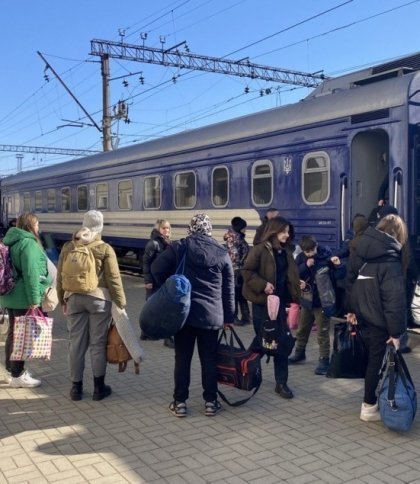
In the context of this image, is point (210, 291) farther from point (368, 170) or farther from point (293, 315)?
point (368, 170)

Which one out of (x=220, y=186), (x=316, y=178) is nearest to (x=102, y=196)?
(x=220, y=186)

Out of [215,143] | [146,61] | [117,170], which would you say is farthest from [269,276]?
[146,61]

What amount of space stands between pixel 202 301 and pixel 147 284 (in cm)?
296

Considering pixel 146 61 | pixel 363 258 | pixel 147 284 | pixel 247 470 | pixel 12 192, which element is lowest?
pixel 247 470

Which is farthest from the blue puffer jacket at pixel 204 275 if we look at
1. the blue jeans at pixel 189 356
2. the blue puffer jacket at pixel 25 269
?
the blue puffer jacket at pixel 25 269

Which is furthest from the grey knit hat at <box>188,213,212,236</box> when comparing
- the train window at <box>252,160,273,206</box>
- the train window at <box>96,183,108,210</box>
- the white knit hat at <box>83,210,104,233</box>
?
the train window at <box>96,183,108,210</box>

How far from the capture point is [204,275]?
4867 millimetres

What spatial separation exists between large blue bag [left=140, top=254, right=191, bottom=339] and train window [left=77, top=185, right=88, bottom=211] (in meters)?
12.5

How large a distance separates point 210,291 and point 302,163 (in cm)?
452

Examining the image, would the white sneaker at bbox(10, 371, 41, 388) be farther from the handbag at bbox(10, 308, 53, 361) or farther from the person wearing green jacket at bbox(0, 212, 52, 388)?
the handbag at bbox(10, 308, 53, 361)

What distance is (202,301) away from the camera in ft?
15.7

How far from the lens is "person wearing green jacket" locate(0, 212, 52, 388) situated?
547 centimetres

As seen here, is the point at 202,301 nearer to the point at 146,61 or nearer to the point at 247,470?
the point at 247,470

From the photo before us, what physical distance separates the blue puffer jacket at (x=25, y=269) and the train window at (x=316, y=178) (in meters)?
4.42
